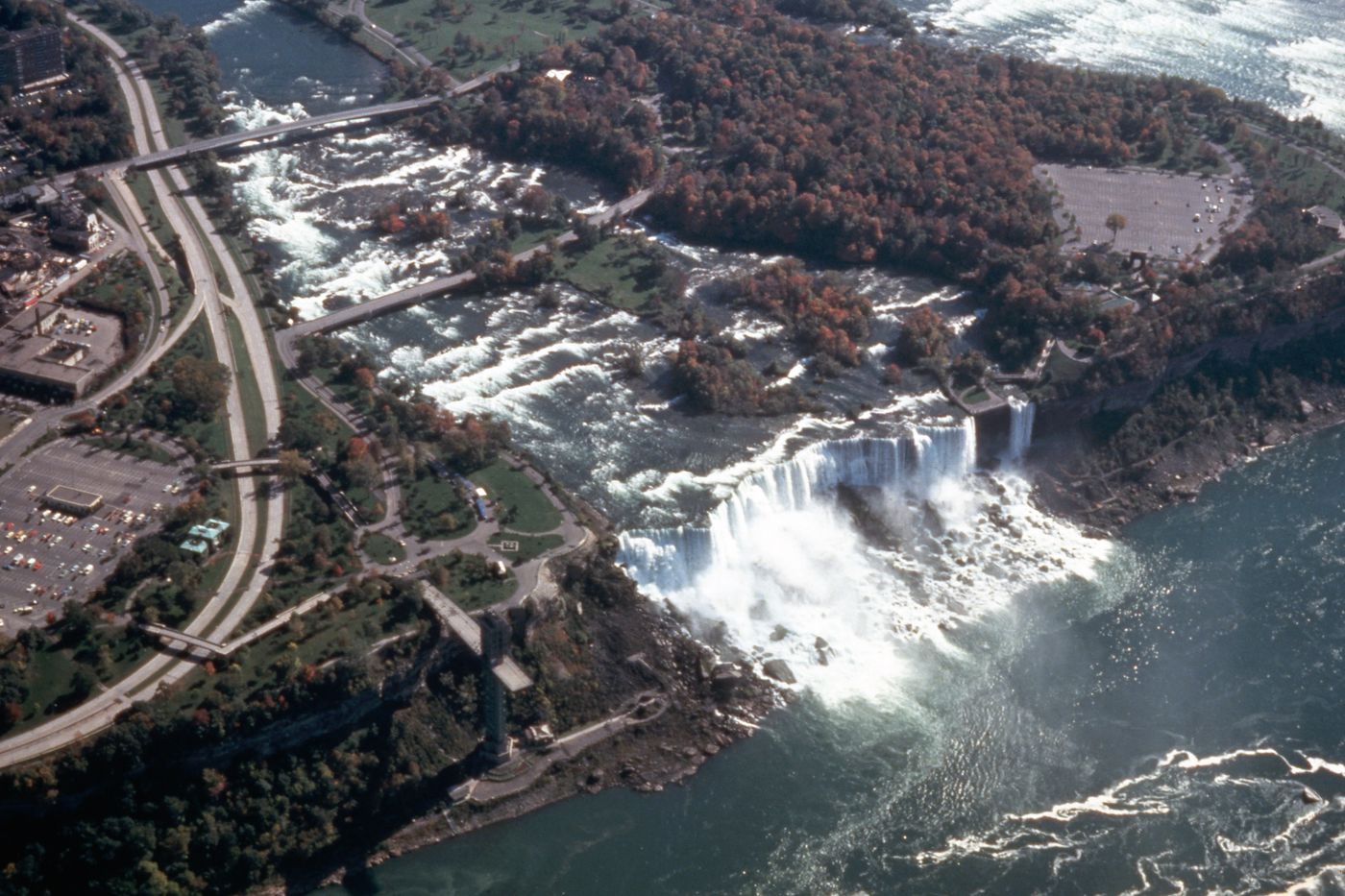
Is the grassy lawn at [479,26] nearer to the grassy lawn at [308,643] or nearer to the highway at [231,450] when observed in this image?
the highway at [231,450]

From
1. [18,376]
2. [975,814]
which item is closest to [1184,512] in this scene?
[975,814]

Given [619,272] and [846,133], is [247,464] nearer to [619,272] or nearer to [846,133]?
[619,272]

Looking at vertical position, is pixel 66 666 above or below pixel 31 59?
below

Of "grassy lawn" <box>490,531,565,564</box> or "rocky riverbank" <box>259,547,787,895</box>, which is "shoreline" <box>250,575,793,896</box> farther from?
Result: "grassy lawn" <box>490,531,565,564</box>

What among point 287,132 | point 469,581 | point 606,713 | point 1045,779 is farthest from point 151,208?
point 1045,779

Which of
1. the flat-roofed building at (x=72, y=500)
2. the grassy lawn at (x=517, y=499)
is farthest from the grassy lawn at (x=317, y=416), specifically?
the flat-roofed building at (x=72, y=500)
